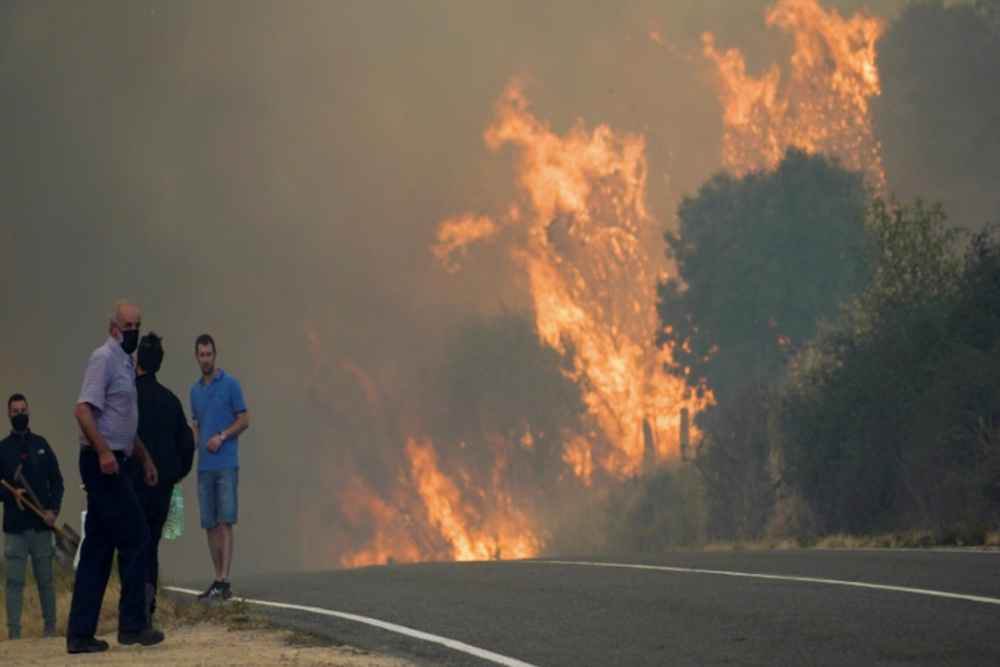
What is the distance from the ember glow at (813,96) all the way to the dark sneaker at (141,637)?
6273 centimetres

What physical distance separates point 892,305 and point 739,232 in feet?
92.7

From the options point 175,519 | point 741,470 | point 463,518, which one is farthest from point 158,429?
point 463,518

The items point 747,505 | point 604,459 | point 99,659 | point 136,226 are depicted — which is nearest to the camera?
point 99,659

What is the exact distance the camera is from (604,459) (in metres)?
83.8

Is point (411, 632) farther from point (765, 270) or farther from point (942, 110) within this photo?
point (942, 110)

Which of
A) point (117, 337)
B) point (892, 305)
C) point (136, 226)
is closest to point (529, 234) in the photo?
point (136, 226)

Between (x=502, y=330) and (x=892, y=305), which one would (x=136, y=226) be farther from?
(x=892, y=305)

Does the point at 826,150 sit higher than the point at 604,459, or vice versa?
the point at 826,150

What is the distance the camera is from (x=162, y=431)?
47.5 ft

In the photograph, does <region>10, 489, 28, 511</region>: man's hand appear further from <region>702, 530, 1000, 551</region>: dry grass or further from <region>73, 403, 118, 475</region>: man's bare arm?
<region>702, 530, 1000, 551</region>: dry grass

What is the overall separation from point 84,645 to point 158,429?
2.23 metres

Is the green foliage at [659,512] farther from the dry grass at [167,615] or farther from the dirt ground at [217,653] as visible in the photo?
the dirt ground at [217,653]

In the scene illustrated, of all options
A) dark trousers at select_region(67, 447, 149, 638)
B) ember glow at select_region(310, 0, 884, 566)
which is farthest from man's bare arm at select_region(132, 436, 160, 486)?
ember glow at select_region(310, 0, 884, 566)

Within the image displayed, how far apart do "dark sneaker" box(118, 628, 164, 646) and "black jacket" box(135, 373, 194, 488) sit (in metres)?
1.61
